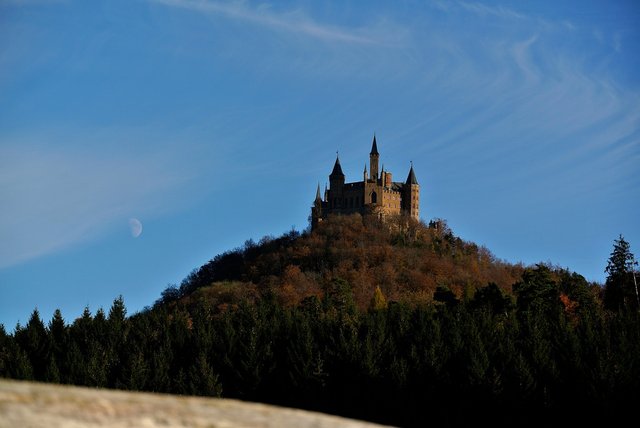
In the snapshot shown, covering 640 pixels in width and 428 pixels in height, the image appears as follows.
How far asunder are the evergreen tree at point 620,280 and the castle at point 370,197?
3290 inches

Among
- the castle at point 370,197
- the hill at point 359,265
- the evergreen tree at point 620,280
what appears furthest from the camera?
the castle at point 370,197

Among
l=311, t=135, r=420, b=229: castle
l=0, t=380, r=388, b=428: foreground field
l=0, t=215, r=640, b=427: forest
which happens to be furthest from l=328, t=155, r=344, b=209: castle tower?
l=0, t=380, r=388, b=428: foreground field

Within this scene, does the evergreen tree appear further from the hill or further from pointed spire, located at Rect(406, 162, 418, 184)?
pointed spire, located at Rect(406, 162, 418, 184)

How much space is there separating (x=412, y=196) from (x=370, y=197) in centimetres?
1143

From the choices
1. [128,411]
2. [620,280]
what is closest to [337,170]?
[620,280]

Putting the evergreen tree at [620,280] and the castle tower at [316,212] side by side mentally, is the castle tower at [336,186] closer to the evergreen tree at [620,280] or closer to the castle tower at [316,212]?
the castle tower at [316,212]

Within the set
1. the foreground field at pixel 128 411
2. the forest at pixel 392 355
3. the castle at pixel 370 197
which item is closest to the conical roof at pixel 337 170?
the castle at pixel 370 197

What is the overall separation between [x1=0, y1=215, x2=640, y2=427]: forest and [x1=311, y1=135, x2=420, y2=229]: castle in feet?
214

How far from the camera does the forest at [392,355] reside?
55.8 m

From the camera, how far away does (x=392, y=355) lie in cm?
6962

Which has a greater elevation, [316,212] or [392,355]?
[316,212]

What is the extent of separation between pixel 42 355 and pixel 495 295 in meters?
46.2

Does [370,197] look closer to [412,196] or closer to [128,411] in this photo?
[412,196]

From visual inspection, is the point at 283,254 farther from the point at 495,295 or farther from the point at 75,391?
the point at 75,391
